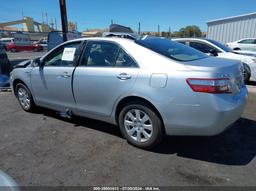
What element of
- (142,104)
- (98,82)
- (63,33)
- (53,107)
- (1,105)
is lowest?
(1,105)

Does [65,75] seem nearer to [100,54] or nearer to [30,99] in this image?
[100,54]

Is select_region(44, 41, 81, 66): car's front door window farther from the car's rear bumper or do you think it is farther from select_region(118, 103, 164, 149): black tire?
the car's rear bumper

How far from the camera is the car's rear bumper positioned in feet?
8.85

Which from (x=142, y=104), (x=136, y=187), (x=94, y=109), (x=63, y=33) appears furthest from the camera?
(x=63, y=33)

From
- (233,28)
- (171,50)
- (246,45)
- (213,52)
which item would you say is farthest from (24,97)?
(233,28)

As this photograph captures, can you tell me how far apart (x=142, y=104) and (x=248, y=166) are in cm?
155

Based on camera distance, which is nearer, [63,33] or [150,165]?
[150,165]

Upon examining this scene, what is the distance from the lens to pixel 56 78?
4.06 m

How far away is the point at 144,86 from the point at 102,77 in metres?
0.74

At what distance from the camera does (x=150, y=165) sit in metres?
2.95

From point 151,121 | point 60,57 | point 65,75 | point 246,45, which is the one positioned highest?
point 60,57

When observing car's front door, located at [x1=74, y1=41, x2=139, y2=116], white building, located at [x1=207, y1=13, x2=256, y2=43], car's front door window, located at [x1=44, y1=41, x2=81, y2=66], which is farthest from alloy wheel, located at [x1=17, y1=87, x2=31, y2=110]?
white building, located at [x1=207, y1=13, x2=256, y2=43]

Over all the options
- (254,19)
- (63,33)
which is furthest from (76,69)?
(254,19)

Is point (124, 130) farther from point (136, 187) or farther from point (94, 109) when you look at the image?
point (136, 187)
